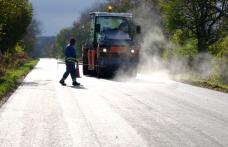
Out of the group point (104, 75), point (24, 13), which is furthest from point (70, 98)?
point (24, 13)

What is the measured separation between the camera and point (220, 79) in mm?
25703

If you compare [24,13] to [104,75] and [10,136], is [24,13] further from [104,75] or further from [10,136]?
[10,136]

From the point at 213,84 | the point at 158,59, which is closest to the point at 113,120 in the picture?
the point at 213,84

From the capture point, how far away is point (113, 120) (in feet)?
38.0

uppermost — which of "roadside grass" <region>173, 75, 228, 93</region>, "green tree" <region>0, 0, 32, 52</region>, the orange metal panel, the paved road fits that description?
"green tree" <region>0, 0, 32, 52</region>

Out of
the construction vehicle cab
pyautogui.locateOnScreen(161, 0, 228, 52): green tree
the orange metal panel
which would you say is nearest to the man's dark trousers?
the construction vehicle cab

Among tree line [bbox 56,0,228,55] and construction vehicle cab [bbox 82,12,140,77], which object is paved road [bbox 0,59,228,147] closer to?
construction vehicle cab [bbox 82,12,140,77]

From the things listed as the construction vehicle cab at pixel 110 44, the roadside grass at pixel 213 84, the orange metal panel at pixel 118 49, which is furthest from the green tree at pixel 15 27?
the roadside grass at pixel 213 84

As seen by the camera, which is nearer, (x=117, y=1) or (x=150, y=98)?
(x=150, y=98)

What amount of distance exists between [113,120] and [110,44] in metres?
16.5

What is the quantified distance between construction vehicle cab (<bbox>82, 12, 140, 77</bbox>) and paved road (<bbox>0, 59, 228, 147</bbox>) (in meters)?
9.89

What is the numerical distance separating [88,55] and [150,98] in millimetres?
13883

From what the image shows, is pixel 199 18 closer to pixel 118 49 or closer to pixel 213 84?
pixel 118 49

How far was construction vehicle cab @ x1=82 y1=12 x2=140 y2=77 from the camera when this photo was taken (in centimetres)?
2792
